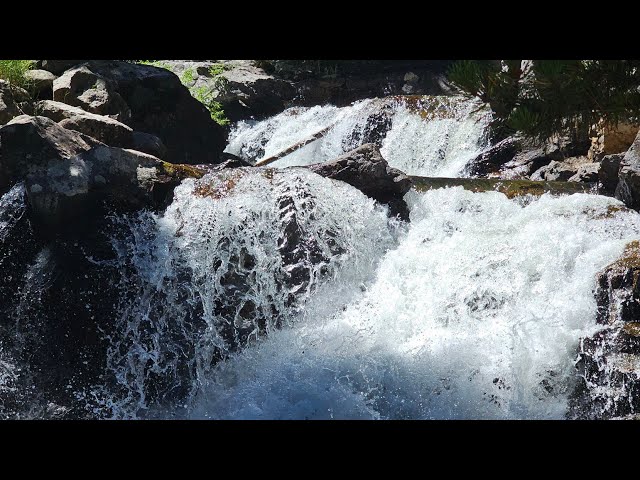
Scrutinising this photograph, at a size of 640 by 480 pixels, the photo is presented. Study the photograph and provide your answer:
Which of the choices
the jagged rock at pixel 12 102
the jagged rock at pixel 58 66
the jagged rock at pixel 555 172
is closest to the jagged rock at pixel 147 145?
the jagged rock at pixel 12 102

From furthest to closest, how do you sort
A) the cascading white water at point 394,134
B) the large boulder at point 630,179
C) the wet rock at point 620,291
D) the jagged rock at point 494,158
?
the cascading white water at point 394,134, the jagged rock at point 494,158, the large boulder at point 630,179, the wet rock at point 620,291

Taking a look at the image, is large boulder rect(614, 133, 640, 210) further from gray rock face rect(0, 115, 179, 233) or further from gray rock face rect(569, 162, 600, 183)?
gray rock face rect(0, 115, 179, 233)

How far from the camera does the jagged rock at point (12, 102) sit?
8.41 meters

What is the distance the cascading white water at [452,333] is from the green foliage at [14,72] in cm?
514

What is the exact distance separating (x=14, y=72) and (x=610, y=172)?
7.36 meters

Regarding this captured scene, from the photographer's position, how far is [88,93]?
9758 millimetres

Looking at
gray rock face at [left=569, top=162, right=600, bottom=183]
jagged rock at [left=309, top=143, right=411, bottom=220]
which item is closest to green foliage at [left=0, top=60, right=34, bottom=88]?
jagged rock at [left=309, top=143, right=411, bottom=220]

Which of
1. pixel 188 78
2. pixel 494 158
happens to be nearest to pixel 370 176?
pixel 494 158

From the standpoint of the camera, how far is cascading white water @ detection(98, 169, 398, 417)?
6.62m

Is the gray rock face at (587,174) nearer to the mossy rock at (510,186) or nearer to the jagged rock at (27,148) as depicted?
the mossy rock at (510,186)

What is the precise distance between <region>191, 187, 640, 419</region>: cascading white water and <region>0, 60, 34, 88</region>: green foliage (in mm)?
5138

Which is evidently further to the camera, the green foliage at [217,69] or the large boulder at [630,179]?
the green foliage at [217,69]
